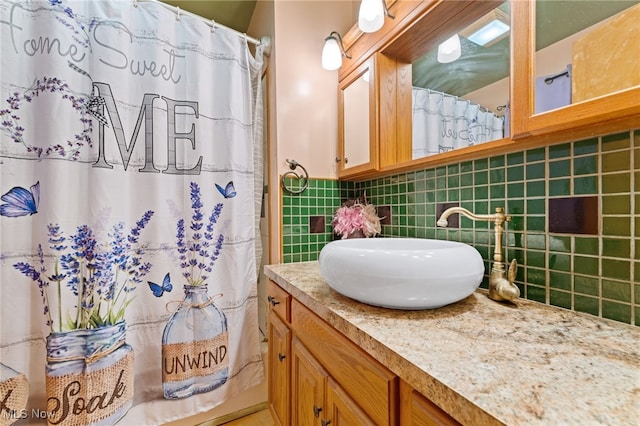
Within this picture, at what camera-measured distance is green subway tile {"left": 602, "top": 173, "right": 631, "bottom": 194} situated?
0.54 metres

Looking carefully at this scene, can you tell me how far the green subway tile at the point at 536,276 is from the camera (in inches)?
26.4

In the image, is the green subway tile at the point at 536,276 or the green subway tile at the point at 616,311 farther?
the green subway tile at the point at 536,276

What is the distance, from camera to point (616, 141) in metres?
0.55

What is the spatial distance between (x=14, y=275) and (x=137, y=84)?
814 mm

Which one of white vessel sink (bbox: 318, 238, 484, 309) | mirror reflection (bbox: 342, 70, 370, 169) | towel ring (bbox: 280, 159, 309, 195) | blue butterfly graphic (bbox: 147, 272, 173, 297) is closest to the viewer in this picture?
white vessel sink (bbox: 318, 238, 484, 309)

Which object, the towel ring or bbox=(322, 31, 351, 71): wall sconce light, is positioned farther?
the towel ring

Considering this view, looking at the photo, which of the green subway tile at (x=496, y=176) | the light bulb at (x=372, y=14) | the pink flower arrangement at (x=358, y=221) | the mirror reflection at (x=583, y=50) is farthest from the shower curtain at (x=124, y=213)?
the mirror reflection at (x=583, y=50)

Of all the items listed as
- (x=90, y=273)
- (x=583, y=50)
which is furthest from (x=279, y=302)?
(x=583, y=50)

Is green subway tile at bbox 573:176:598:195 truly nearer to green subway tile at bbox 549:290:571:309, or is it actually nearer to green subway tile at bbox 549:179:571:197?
green subway tile at bbox 549:179:571:197

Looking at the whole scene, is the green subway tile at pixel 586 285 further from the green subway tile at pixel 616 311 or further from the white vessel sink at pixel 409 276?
the white vessel sink at pixel 409 276

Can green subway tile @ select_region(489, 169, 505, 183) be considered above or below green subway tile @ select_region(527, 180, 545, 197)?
above

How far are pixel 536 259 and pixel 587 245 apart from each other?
110mm

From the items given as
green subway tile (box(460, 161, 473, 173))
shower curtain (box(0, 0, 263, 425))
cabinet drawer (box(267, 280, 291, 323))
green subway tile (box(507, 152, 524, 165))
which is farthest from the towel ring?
green subway tile (box(507, 152, 524, 165))

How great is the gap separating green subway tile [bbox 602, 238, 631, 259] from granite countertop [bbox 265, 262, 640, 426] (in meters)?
0.15
